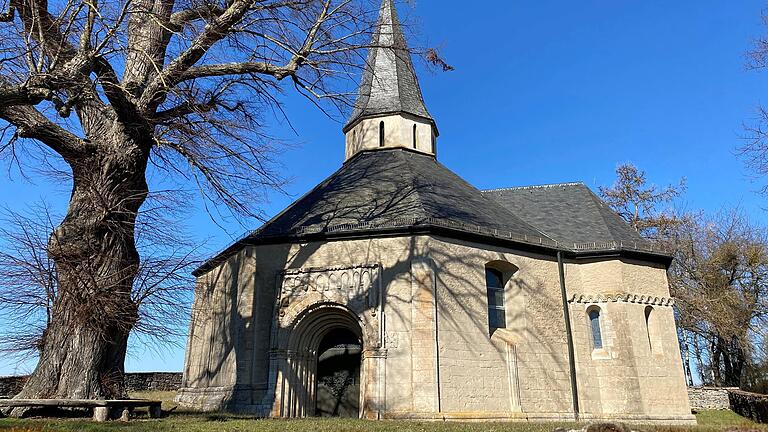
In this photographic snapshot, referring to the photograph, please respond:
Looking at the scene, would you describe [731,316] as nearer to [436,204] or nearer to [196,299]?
[436,204]

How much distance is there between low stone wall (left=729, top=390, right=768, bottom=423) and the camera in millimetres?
19109

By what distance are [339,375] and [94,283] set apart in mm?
7299

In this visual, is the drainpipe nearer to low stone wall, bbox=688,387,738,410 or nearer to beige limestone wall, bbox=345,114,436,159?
beige limestone wall, bbox=345,114,436,159

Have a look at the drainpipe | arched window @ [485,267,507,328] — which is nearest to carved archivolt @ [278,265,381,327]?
arched window @ [485,267,507,328]

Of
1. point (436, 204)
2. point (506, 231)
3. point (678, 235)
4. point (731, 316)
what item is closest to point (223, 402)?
point (436, 204)

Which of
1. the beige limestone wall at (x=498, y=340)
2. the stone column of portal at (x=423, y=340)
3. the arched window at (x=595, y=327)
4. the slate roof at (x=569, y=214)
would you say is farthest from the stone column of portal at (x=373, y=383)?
the slate roof at (x=569, y=214)

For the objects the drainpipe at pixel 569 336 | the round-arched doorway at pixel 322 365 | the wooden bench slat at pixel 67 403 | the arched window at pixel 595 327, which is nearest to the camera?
the wooden bench slat at pixel 67 403

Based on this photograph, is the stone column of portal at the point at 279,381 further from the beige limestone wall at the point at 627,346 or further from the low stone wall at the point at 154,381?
the low stone wall at the point at 154,381

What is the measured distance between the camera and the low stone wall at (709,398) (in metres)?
23.5

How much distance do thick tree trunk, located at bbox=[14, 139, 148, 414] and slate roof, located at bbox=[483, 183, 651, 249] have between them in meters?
12.2

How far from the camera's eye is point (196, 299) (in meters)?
15.9

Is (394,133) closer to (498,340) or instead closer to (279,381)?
(498,340)

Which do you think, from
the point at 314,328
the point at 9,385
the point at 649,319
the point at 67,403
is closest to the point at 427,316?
the point at 314,328

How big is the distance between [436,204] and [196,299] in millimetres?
7603
